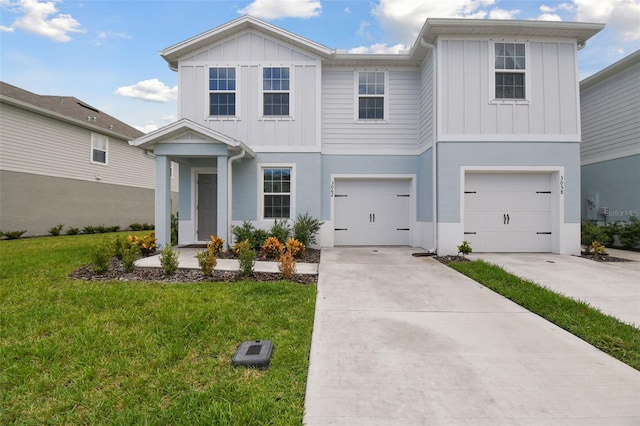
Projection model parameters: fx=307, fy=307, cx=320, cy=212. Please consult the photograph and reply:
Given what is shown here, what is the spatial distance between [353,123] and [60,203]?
40.0 ft

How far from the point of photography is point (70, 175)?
1288cm

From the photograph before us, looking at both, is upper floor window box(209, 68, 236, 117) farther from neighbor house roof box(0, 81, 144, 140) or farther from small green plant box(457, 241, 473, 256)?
neighbor house roof box(0, 81, 144, 140)

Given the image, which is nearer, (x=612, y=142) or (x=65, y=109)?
(x=612, y=142)

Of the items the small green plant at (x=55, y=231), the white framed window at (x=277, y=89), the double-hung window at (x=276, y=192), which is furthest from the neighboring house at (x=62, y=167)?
the double-hung window at (x=276, y=192)

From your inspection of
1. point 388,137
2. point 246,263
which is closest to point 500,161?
point 388,137

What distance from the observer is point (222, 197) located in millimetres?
7891

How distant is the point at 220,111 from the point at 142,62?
15.4 ft

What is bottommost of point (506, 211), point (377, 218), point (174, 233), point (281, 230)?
point (174, 233)

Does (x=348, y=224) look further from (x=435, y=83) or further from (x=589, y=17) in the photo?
(x=589, y=17)

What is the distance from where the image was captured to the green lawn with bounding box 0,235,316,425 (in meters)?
2.05

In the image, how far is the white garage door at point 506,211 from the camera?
815 centimetres

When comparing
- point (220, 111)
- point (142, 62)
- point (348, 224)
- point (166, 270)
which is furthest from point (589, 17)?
point (142, 62)

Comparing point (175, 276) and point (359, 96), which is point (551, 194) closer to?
point (359, 96)

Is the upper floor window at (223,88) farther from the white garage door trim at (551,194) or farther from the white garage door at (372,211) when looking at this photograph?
the white garage door trim at (551,194)
